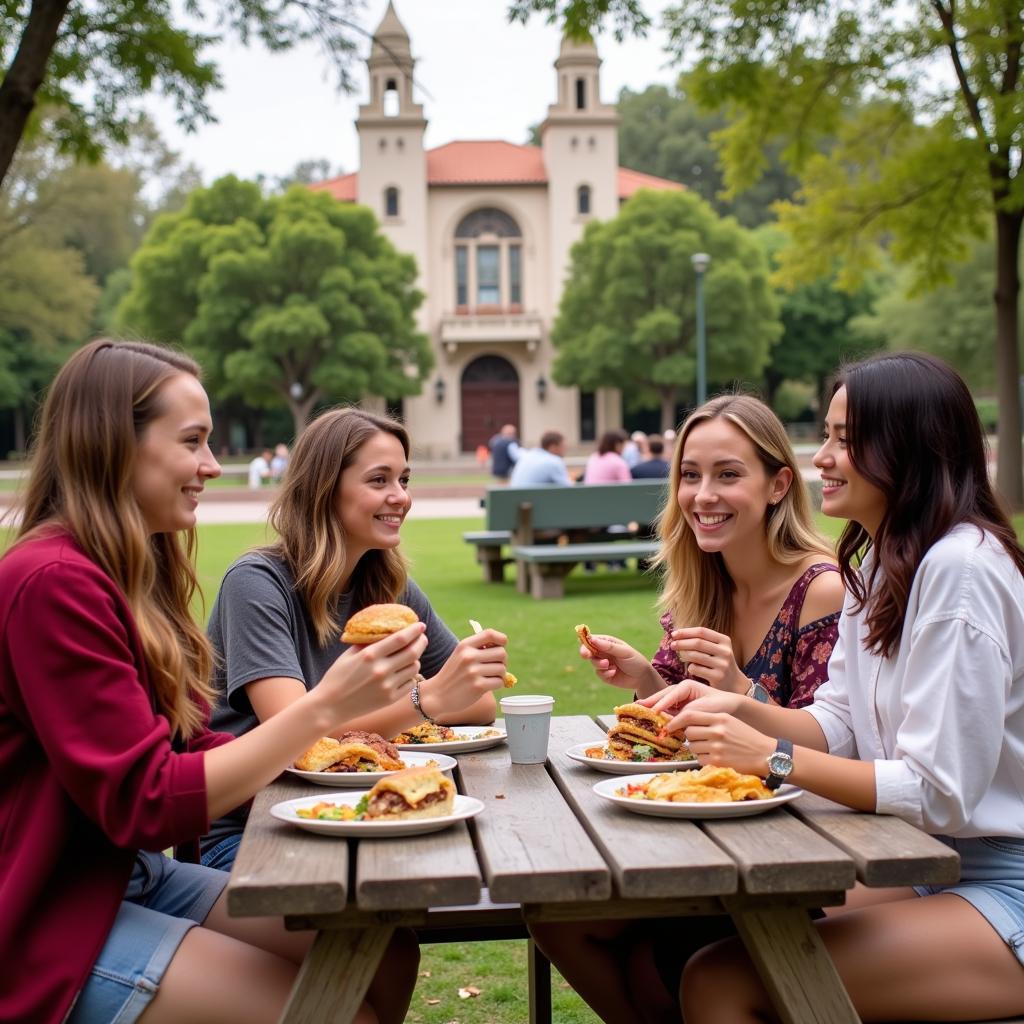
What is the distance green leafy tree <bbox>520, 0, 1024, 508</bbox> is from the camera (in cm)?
1548

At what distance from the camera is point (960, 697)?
2408mm

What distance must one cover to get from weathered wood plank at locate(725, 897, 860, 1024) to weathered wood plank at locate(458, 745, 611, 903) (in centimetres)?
30

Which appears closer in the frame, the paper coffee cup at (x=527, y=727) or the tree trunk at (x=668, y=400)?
the paper coffee cup at (x=527, y=727)

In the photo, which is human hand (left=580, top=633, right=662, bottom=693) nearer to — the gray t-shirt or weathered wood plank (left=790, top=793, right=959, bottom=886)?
the gray t-shirt

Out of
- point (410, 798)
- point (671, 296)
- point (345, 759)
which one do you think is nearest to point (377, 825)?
point (410, 798)

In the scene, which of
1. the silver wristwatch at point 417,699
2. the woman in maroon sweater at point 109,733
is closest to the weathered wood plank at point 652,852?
the woman in maroon sweater at point 109,733

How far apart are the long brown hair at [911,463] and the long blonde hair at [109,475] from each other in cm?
140

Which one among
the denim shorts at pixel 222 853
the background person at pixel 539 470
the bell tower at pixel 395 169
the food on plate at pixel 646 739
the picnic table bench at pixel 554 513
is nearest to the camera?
the food on plate at pixel 646 739

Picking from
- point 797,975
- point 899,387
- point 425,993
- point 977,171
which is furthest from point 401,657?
point 977,171

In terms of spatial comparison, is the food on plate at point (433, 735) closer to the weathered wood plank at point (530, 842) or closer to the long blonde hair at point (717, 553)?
the weathered wood plank at point (530, 842)

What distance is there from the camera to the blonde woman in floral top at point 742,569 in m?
3.34

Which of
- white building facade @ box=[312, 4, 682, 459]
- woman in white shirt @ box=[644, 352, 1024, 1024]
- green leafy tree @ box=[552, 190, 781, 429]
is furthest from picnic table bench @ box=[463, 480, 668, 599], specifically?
white building facade @ box=[312, 4, 682, 459]

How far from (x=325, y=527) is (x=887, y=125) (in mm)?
16466

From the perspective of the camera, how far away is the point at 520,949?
446 cm
